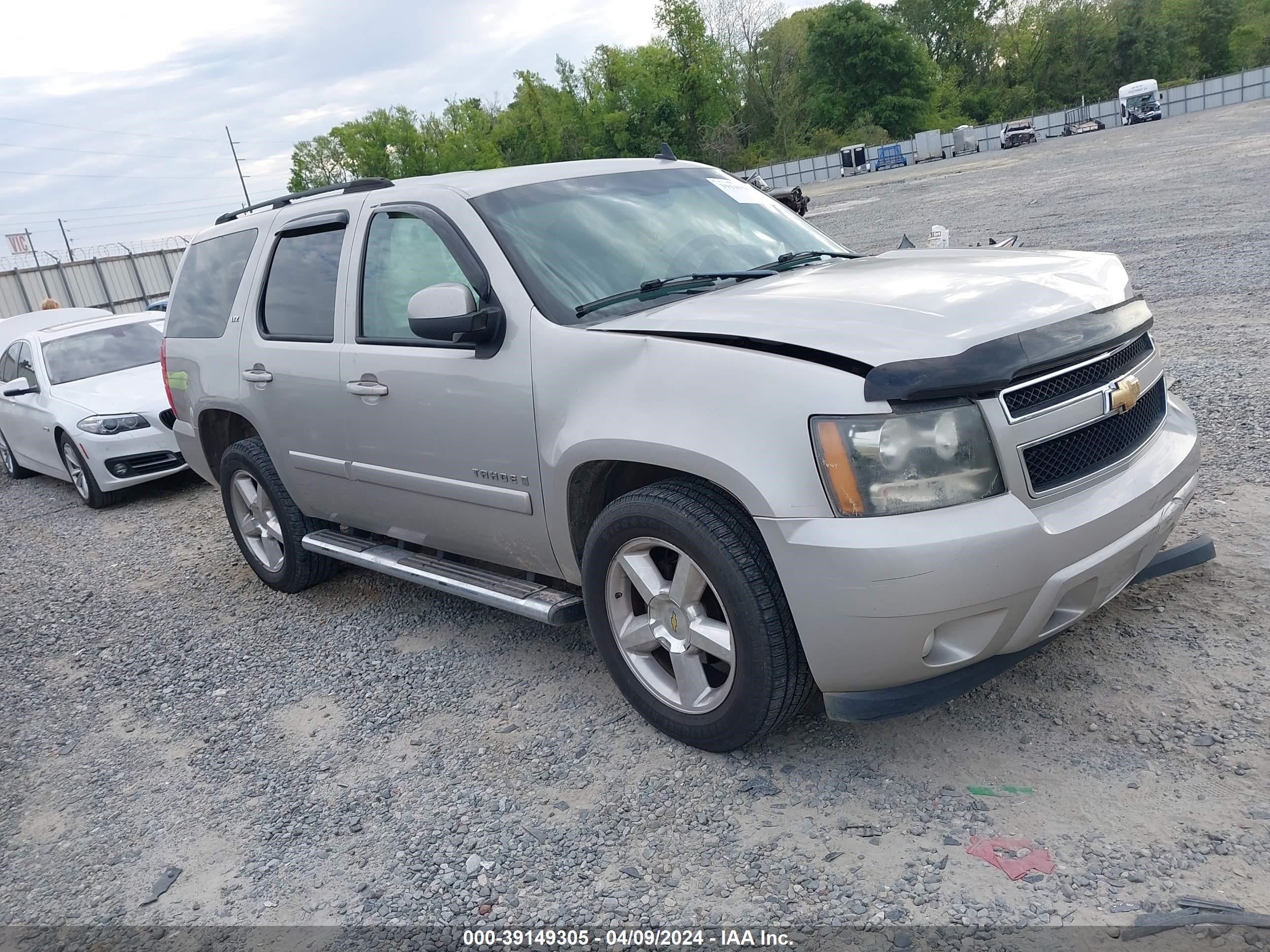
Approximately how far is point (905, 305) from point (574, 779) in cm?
186

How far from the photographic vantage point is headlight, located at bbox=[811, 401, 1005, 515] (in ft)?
8.65

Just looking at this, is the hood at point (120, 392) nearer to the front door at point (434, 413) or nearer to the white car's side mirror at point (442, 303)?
A: the front door at point (434, 413)

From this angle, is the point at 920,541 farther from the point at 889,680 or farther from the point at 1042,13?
the point at 1042,13

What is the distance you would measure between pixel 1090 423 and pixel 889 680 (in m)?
0.95

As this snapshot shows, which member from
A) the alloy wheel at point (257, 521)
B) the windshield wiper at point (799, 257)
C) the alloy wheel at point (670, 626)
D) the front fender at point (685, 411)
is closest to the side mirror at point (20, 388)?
the alloy wheel at point (257, 521)

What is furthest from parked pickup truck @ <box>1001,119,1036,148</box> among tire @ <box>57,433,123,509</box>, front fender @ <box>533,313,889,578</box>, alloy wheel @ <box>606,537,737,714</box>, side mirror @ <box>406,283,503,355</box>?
alloy wheel @ <box>606,537,737,714</box>

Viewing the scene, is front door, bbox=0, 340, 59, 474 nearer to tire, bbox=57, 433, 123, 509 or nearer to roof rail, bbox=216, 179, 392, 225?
tire, bbox=57, 433, 123, 509

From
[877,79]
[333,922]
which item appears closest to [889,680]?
[333,922]

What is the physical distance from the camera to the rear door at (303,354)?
175 inches

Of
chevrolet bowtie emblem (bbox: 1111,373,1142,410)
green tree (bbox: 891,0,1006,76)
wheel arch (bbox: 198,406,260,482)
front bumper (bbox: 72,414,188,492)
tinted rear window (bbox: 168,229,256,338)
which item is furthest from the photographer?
green tree (bbox: 891,0,1006,76)

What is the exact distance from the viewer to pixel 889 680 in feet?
9.06

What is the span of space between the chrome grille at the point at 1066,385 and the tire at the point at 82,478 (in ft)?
27.1

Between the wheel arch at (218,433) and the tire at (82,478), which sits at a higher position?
the wheel arch at (218,433)

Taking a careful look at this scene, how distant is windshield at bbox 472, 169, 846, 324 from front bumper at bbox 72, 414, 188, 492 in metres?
5.86
